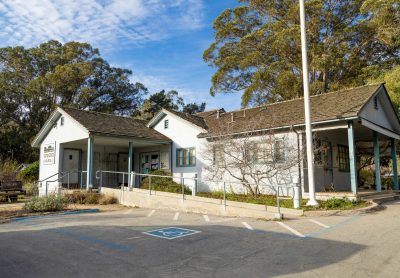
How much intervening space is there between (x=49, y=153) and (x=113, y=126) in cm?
521

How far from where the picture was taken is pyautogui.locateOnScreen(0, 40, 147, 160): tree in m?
40.0

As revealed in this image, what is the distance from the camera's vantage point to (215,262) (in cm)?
622

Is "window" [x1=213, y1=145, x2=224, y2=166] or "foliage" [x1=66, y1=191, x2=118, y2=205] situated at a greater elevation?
"window" [x1=213, y1=145, x2=224, y2=166]

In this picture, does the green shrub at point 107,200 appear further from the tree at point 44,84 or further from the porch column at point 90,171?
the tree at point 44,84

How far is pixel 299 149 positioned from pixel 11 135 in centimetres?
3540

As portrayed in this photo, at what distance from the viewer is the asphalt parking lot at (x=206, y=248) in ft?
18.6

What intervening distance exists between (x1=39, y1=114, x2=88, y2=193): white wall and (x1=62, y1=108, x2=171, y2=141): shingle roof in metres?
0.48

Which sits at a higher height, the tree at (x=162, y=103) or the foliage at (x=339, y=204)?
the tree at (x=162, y=103)

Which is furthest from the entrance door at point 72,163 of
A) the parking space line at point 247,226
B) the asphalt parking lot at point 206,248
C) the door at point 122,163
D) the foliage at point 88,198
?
the parking space line at point 247,226


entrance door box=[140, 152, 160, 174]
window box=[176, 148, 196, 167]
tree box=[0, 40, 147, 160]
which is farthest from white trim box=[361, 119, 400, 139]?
tree box=[0, 40, 147, 160]

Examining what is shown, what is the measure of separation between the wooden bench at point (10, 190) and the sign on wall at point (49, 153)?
3.18 meters

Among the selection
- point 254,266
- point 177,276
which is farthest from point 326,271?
point 177,276

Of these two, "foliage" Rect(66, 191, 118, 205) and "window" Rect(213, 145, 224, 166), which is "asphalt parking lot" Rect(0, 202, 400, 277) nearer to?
"foliage" Rect(66, 191, 118, 205)

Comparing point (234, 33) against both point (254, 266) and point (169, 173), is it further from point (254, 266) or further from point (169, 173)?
point (254, 266)
